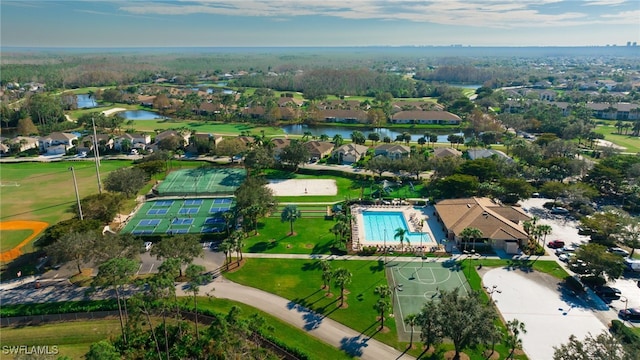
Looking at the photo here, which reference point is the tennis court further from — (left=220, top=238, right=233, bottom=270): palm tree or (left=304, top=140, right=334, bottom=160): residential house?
(left=304, top=140, right=334, bottom=160): residential house

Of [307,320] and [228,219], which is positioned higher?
[228,219]

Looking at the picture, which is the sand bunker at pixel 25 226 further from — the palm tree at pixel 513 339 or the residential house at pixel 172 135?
the palm tree at pixel 513 339

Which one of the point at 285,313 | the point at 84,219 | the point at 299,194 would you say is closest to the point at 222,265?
the point at 285,313

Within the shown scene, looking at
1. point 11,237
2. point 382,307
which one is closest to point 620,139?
point 382,307

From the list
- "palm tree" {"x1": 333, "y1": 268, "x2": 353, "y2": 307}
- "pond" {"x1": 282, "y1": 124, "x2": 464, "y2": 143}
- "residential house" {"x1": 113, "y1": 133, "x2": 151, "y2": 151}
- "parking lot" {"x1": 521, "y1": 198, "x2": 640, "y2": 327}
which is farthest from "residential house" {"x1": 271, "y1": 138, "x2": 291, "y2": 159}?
"palm tree" {"x1": 333, "y1": 268, "x2": 353, "y2": 307}

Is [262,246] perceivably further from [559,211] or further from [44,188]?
[44,188]
